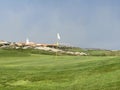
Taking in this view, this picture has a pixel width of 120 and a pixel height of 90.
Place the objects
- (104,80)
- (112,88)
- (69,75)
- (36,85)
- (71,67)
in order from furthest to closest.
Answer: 1. (71,67)
2. (69,75)
3. (36,85)
4. (104,80)
5. (112,88)

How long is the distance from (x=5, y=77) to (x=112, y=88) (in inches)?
598

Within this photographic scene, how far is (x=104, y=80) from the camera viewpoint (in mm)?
36688

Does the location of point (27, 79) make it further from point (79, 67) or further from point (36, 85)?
point (79, 67)

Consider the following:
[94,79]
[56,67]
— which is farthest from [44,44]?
[94,79]

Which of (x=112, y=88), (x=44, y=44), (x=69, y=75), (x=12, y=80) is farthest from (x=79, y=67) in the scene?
(x=44, y=44)

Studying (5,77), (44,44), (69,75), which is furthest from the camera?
(44,44)

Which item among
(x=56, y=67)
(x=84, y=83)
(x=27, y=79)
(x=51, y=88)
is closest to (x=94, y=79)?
(x=84, y=83)

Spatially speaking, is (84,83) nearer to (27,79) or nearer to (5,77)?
(27,79)

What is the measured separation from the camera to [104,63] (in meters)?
46.0

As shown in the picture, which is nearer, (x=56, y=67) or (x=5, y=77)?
(x=5, y=77)

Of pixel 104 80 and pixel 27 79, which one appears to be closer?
pixel 104 80

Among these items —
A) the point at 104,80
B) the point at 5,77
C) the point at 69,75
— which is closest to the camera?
the point at 104,80

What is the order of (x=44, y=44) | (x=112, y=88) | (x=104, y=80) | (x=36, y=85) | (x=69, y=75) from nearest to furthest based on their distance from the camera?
(x=112, y=88)
(x=104, y=80)
(x=36, y=85)
(x=69, y=75)
(x=44, y=44)

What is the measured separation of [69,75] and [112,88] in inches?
351
